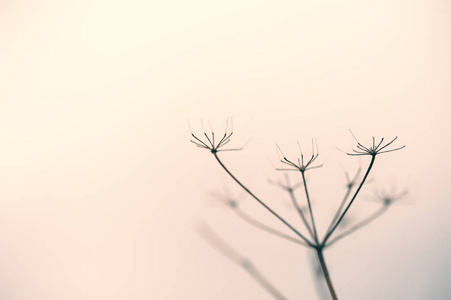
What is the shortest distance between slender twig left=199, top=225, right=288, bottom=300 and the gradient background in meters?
0.02


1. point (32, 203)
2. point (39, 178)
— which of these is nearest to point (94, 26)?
point (39, 178)

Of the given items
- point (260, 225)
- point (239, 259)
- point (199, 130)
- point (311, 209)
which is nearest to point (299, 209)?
point (311, 209)

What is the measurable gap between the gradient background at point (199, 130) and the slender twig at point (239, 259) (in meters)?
0.02

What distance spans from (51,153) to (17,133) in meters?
0.16

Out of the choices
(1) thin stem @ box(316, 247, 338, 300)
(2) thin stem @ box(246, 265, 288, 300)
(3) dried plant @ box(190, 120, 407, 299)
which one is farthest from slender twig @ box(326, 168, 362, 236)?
(2) thin stem @ box(246, 265, 288, 300)

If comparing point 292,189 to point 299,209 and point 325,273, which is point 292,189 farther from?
point 325,273

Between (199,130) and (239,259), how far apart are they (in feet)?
1.83

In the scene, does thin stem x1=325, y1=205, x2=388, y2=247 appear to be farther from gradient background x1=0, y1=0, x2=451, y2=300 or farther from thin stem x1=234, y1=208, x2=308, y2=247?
thin stem x1=234, y1=208, x2=308, y2=247

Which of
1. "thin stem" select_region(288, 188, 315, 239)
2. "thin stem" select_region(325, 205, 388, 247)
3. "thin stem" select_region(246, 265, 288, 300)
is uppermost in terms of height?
"thin stem" select_region(288, 188, 315, 239)

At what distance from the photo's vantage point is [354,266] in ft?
4.38

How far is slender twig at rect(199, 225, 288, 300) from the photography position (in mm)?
1320

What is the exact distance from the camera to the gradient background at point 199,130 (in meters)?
1.30

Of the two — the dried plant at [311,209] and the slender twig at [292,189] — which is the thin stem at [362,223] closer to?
the dried plant at [311,209]

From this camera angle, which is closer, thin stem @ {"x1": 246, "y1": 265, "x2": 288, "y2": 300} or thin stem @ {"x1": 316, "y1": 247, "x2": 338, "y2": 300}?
thin stem @ {"x1": 316, "y1": 247, "x2": 338, "y2": 300}
